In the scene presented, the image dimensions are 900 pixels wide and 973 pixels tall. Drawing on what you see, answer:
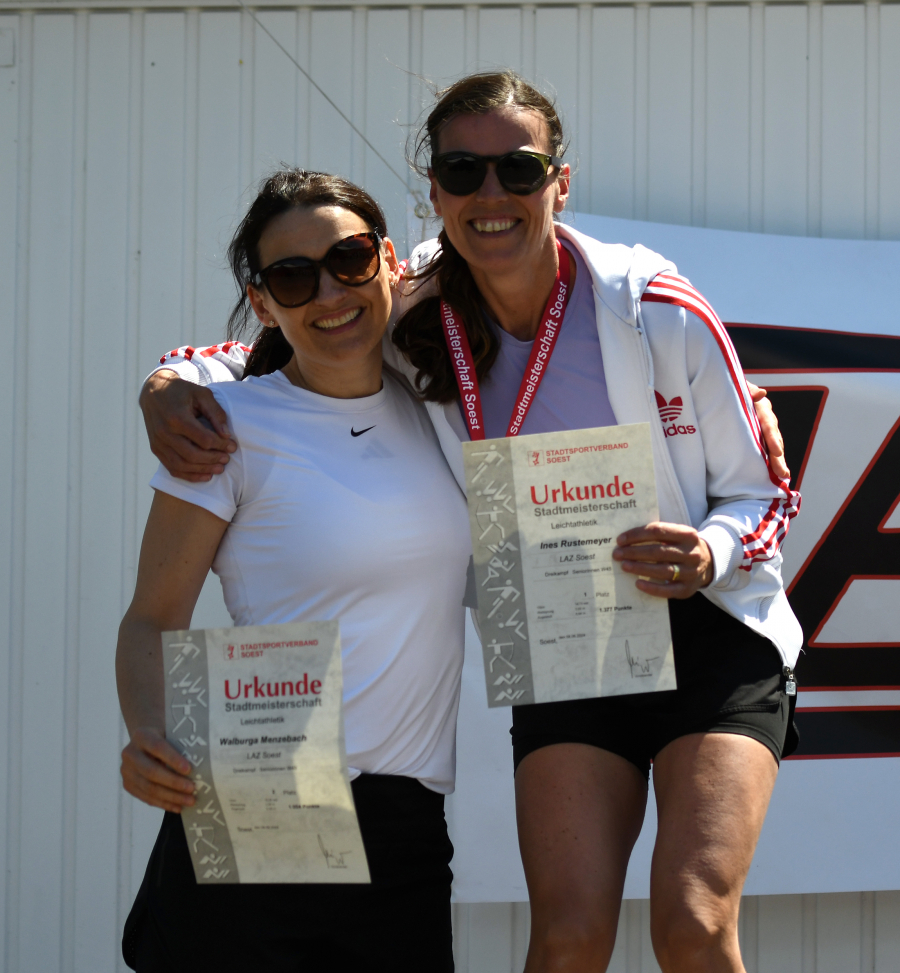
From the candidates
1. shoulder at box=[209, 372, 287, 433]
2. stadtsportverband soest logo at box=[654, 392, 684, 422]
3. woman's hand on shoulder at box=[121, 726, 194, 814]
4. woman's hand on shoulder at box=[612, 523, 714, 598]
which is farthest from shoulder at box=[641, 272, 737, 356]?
woman's hand on shoulder at box=[121, 726, 194, 814]

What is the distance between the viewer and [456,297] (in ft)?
7.19

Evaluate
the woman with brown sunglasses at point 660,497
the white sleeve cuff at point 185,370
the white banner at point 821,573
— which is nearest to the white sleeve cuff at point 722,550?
the woman with brown sunglasses at point 660,497

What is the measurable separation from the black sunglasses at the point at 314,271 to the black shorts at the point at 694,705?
34.8 inches

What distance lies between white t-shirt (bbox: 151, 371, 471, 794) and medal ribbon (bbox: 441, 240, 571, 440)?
0.48 ft

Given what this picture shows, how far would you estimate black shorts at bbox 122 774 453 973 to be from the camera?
1.81 metres

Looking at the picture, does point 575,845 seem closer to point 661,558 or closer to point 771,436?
point 661,558

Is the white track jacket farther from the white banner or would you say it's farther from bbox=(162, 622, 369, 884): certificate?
the white banner

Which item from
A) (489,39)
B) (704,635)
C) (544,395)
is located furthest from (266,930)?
(489,39)

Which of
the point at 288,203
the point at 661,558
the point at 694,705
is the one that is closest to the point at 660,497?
the point at 661,558

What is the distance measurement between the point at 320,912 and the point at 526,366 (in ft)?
3.55

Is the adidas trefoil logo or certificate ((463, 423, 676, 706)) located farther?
the adidas trefoil logo

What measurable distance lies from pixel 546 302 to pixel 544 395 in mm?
212

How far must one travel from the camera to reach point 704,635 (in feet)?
6.72

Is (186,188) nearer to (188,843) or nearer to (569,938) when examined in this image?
(188,843)
